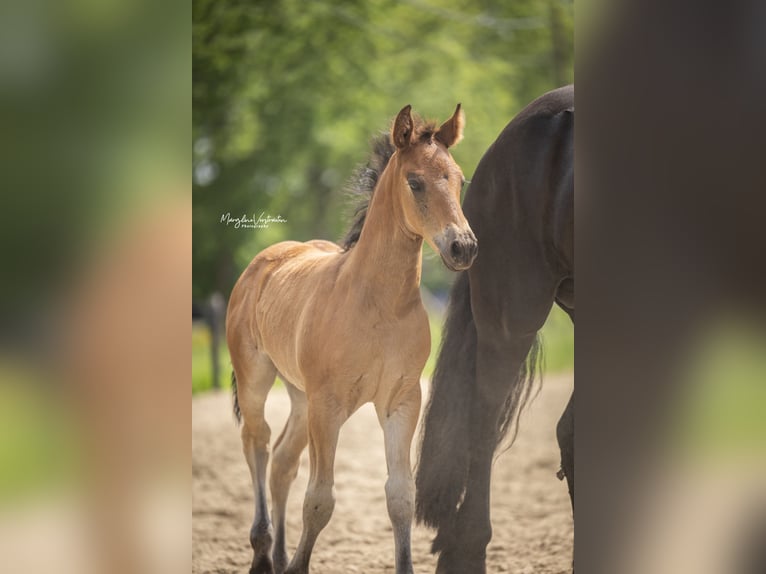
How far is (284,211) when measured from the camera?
357 cm

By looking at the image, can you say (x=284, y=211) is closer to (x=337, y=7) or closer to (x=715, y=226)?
(x=337, y=7)

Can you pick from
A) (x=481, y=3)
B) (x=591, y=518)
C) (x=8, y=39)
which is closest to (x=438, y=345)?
(x=591, y=518)

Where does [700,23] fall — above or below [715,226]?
above

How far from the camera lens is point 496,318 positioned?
10.6 feet

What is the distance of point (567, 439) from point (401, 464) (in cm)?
67

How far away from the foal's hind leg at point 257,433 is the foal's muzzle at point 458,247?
1042 mm

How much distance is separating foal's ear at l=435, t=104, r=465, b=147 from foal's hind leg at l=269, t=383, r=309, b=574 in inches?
45.5

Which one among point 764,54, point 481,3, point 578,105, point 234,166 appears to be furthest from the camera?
point 234,166

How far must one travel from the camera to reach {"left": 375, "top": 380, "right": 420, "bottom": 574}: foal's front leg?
309cm

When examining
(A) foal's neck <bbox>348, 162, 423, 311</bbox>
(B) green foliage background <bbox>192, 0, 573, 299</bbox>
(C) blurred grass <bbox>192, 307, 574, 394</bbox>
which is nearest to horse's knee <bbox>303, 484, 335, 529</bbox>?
(C) blurred grass <bbox>192, 307, 574, 394</bbox>

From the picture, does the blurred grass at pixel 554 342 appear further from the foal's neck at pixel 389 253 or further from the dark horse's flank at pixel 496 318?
the foal's neck at pixel 389 253

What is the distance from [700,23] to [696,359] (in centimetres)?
117

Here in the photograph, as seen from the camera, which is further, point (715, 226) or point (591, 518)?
point (591, 518)

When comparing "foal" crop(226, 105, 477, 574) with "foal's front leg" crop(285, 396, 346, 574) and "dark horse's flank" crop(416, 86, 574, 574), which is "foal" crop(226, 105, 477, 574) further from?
"dark horse's flank" crop(416, 86, 574, 574)
